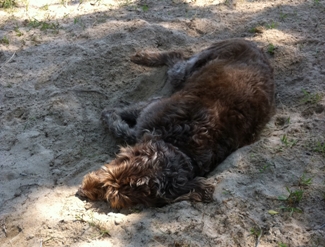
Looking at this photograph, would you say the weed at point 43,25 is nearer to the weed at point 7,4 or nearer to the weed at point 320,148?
the weed at point 7,4

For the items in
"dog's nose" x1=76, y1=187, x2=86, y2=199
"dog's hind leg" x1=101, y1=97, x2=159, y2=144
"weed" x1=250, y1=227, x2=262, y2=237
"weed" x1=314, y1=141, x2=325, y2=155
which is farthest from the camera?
"dog's hind leg" x1=101, y1=97, x2=159, y2=144

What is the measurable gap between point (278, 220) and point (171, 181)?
1.04m

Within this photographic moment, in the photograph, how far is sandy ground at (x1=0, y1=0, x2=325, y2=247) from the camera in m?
3.52

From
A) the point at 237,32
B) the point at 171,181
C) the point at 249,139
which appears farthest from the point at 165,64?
the point at 171,181

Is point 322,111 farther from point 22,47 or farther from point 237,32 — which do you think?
point 22,47

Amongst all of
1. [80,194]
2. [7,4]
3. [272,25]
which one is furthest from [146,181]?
[7,4]

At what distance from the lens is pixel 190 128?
14.1 ft

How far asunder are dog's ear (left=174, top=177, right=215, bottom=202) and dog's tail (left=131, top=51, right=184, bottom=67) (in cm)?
228

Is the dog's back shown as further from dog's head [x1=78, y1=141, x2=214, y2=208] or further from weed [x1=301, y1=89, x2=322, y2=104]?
weed [x1=301, y1=89, x2=322, y2=104]

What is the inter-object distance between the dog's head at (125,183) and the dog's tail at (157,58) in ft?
7.11

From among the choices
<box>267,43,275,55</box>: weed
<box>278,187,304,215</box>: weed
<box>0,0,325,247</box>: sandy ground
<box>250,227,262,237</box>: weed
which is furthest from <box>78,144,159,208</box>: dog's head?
<box>267,43,275,55</box>: weed

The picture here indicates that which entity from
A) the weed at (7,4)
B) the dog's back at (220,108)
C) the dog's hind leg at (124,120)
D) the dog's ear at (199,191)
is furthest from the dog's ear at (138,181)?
the weed at (7,4)

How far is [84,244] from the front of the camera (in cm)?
338

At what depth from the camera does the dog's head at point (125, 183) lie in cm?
377
